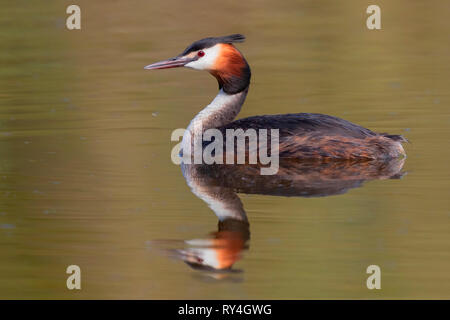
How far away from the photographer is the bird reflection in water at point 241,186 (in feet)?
23.2

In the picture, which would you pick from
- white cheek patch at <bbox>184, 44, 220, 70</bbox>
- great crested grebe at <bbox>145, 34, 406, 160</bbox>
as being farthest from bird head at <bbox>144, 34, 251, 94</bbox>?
great crested grebe at <bbox>145, 34, 406, 160</bbox>

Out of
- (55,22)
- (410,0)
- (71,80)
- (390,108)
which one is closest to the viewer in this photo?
(390,108)

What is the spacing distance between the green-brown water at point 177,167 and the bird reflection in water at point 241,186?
0.13m

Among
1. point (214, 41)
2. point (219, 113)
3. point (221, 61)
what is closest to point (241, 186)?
point (219, 113)

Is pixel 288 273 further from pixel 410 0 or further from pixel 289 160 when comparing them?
pixel 410 0

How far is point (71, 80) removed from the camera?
1452cm

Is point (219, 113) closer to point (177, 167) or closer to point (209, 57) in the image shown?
point (209, 57)

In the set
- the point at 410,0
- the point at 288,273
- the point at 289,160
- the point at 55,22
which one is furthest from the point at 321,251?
the point at 410,0

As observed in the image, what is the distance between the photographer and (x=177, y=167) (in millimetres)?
9648

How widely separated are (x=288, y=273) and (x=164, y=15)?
14325 millimetres

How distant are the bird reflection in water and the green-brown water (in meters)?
0.13

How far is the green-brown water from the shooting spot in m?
6.68

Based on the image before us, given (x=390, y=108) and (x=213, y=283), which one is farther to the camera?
(x=390, y=108)

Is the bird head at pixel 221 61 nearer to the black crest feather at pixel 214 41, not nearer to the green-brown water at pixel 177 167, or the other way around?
the black crest feather at pixel 214 41
